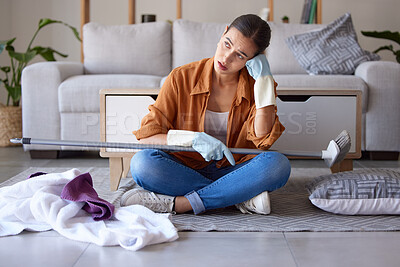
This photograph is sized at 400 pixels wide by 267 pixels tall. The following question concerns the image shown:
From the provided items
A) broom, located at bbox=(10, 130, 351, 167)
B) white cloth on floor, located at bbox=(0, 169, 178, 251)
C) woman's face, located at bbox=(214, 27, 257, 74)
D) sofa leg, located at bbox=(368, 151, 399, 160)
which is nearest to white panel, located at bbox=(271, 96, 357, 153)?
broom, located at bbox=(10, 130, 351, 167)

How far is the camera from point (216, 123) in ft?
5.90

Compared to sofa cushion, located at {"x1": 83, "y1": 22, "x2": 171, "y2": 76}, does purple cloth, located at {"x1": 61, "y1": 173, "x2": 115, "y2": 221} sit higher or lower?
lower

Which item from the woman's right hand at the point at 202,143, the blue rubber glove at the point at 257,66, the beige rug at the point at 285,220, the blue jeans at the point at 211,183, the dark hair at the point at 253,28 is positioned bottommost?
the beige rug at the point at 285,220

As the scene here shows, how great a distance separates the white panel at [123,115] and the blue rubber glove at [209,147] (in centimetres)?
59

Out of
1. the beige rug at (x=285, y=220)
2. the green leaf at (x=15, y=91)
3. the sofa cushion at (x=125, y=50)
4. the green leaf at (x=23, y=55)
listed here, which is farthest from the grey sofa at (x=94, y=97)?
the beige rug at (x=285, y=220)

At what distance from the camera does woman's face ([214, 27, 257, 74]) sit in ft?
5.34

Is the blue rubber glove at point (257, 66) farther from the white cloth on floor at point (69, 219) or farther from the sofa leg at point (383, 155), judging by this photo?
the sofa leg at point (383, 155)

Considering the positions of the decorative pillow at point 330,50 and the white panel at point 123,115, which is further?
the decorative pillow at point 330,50

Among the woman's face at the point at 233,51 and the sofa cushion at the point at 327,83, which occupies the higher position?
the woman's face at the point at 233,51

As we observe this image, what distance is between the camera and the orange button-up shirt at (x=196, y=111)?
1.74m

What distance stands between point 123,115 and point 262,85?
728 millimetres

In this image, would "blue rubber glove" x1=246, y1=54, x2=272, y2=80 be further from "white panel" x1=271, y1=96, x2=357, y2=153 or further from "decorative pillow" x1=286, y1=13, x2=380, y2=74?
"decorative pillow" x1=286, y1=13, x2=380, y2=74

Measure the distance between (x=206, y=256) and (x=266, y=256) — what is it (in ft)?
0.51

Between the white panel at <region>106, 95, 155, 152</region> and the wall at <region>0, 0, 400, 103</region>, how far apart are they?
2.31 m
